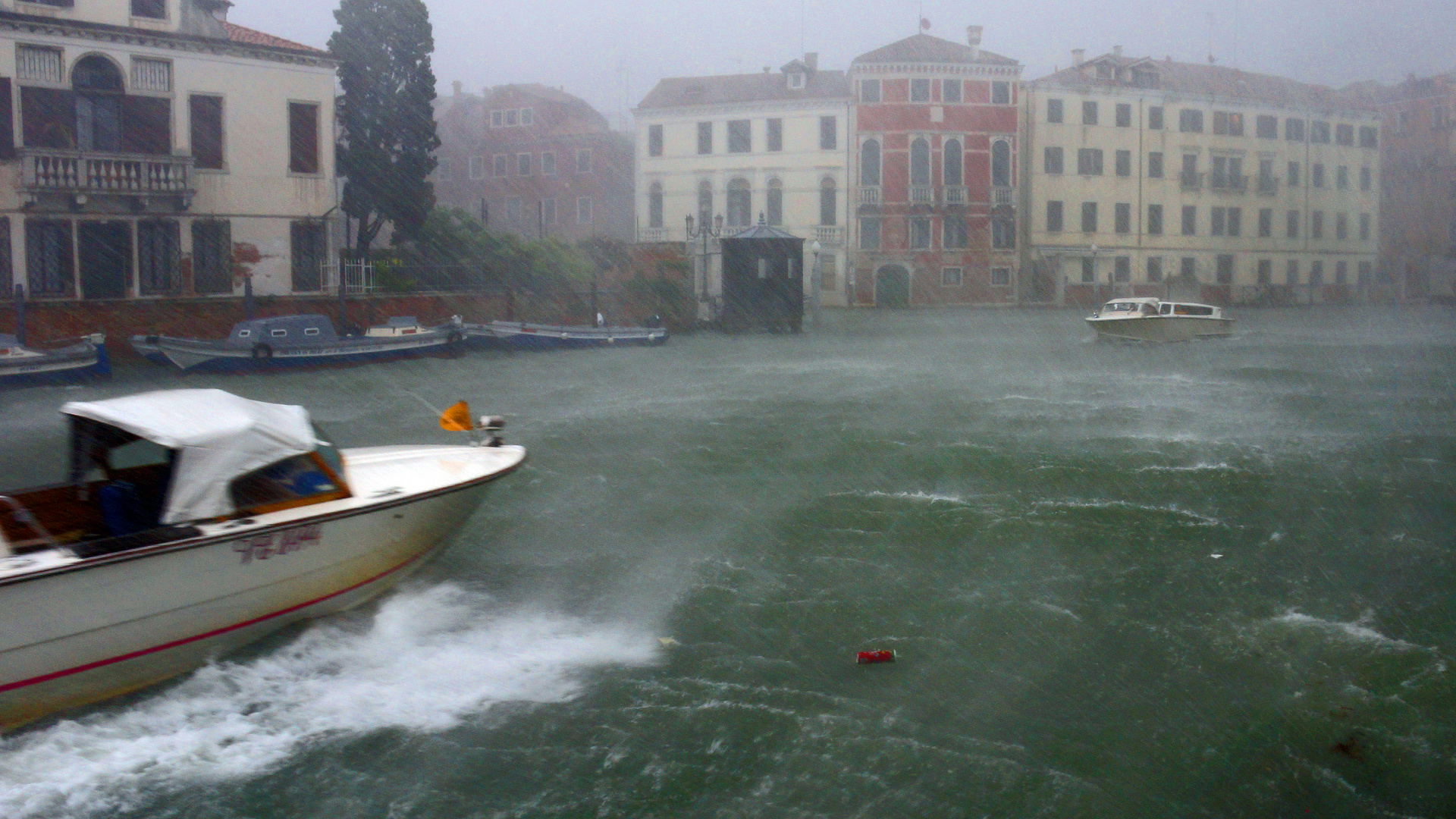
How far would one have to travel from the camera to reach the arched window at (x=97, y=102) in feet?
78.1

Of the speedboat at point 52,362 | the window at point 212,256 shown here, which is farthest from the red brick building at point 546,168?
the speedboat at point 52,362

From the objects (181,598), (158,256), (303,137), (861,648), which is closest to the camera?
(181,598)

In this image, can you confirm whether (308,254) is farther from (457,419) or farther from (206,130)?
(457,419)

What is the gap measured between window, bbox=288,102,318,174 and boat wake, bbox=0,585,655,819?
67.5ft

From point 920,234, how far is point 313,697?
42977 mm

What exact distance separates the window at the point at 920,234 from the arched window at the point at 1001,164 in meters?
3.10

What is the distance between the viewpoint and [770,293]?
3466 cm

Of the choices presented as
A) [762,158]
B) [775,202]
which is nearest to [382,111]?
[762,158]

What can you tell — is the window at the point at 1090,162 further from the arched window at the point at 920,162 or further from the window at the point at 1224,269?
the window at the point at 1224,269

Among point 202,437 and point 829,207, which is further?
point 829,207

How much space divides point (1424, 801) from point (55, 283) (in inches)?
979

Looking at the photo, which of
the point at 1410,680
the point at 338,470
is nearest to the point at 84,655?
the point at 338,470

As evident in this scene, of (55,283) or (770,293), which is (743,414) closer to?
(55,283)

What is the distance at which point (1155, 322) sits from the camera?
3027 cm
